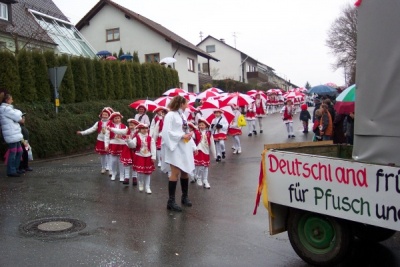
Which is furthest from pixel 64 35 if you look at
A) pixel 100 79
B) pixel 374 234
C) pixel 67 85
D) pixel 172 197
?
pixel 374 234

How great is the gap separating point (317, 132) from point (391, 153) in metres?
10.8

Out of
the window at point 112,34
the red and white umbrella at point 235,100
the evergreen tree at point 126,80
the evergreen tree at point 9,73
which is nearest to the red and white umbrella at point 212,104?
the red and white umbrella at point 235,100

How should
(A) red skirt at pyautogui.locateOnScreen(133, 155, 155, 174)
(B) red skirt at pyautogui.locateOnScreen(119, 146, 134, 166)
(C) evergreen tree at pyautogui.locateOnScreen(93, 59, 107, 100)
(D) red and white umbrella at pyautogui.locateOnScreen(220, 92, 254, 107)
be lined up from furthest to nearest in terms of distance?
1. (C) evergreen tree at pyautogui.locateOnScreen(93, 59, 107, 100)
2. (D) red and white umbrella at pyautogui.locateOnScreen(220, 92, 254, 107)
3. (B) red skirt at pyautogui.locateOnScreen(119, 146, 134, 166)
4. (A) red skirt at pyautogui.locateOnScreen(133, 155, 155, 174)

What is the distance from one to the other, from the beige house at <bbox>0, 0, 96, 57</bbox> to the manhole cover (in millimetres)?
19183

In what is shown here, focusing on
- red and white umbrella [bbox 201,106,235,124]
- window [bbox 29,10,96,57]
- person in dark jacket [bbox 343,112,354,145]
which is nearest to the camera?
person in dark jacket [bbox 343,112,354,145]

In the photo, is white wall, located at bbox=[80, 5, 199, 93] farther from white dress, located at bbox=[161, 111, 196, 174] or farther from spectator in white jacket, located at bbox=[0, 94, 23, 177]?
white dress, located at bbox=[161, 111, 196, 174]

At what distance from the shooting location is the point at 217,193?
913 cm

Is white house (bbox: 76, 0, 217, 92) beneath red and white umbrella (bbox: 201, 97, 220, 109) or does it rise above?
above

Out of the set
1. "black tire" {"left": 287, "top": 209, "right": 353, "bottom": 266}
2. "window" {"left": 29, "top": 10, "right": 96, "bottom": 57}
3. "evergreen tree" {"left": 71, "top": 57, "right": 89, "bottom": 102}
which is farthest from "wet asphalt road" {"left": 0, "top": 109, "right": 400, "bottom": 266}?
"window" {"left": 29, "top": 10, "right": 96, "bottom": 57}

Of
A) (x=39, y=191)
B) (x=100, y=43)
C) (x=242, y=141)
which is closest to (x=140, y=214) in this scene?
(x=39, y=191)

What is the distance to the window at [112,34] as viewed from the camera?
3732 centimetres

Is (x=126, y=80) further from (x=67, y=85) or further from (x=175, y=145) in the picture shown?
(x=175, y=145)

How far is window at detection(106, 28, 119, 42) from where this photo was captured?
37319 mm

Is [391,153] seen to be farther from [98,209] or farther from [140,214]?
[98,209]
